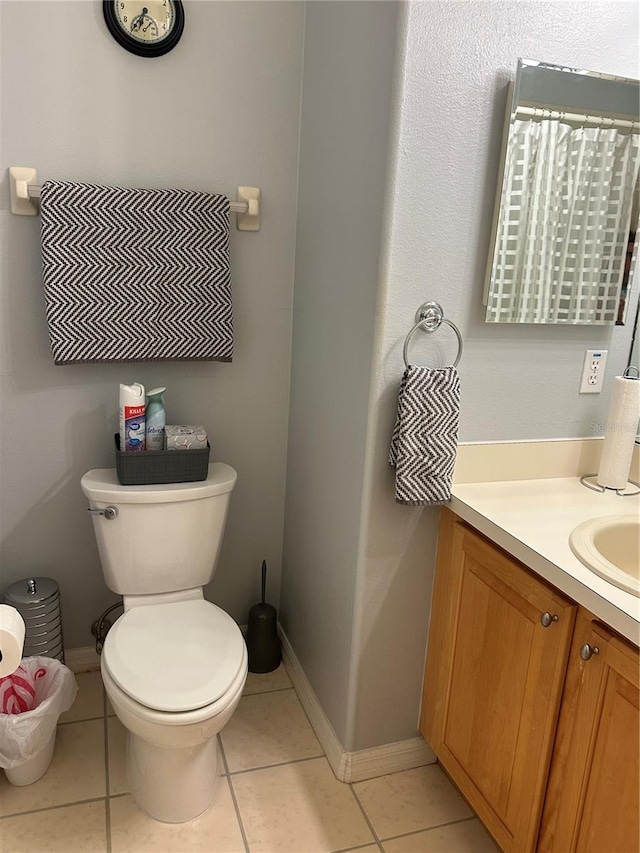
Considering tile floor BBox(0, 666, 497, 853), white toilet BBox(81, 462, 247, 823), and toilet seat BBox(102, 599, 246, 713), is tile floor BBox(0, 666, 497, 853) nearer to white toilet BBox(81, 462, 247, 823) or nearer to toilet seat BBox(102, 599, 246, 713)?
white toilet BBox(81, 462, 247, 823)

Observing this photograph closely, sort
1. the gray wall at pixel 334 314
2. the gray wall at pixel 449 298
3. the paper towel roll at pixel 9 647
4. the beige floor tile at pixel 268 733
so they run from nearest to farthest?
the paper towel roll at pixel 9 647, the gray wall at pixel 449 298, the gray wall at pixel 334 314, the beige floor tile at pixel 268 733

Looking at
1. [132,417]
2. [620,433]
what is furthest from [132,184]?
[620,433]

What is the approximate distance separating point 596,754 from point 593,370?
948 mm

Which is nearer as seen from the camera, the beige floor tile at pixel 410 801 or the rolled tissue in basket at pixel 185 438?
the beige floor tile at pixel 410 801

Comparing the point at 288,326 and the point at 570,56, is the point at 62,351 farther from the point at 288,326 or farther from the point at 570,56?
the point at 570,56

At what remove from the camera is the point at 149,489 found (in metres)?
1.86

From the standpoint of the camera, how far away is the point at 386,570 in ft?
5.60

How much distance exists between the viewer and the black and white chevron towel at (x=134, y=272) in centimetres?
181

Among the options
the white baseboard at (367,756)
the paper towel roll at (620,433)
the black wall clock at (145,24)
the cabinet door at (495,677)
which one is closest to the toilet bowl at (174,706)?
the white baseboard at (367,756)

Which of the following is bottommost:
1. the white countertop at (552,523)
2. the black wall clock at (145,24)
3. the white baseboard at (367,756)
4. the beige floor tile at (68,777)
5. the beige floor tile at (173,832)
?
the beige floor tile at (173,832)

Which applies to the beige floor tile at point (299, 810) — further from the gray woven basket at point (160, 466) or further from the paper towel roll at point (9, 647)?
the paper towel roll at point (9, 647)

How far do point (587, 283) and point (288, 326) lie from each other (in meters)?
0.90

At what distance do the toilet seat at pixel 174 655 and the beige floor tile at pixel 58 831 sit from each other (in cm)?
39

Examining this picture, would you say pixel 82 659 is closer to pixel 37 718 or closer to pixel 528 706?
pixel 37 718
